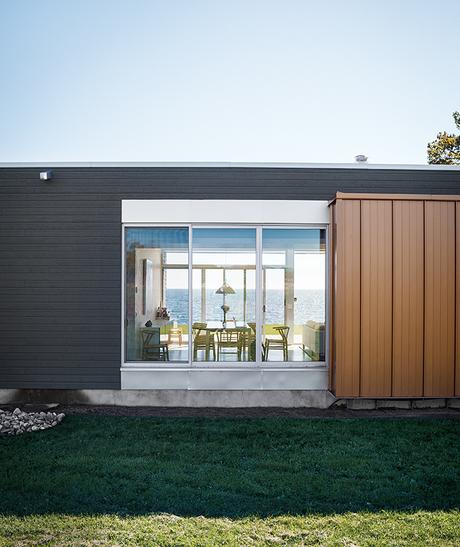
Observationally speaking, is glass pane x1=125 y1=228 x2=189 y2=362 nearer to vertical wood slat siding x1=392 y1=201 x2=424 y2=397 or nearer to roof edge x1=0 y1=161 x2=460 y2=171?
roof edge x1=0 y1=161 x2=460 y2=171

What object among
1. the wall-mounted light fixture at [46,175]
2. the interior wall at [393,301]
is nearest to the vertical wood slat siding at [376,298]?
the interior wall at [393,301]

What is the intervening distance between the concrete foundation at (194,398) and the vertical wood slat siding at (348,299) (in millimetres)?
578

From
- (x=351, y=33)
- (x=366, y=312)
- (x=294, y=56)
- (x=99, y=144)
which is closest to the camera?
(x=366, y=312)

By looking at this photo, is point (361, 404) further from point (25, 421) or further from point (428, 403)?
point (25, 421)

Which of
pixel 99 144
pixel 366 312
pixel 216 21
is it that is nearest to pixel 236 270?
pixel 366 312

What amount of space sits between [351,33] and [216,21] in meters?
A: 2.80

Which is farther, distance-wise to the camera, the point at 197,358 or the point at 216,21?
the point at 216,21

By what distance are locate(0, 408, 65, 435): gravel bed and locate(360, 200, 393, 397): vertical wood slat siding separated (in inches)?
159

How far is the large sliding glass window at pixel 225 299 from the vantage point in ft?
22.6

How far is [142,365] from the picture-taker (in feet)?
22.5

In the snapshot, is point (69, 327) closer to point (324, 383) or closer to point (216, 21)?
point (324, 383)

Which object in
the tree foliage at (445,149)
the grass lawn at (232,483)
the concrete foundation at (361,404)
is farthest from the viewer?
the tree foliage at (445,149)

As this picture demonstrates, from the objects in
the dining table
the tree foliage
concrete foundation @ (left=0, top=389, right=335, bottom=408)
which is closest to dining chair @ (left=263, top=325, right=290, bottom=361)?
the dining table

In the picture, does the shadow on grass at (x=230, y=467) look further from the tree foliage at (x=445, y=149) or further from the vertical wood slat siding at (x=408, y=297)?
the tree foliage at (x=445, y=149)
